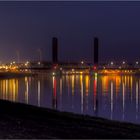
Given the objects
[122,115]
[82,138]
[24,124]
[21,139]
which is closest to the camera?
[21,139]

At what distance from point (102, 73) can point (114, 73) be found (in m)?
5.31

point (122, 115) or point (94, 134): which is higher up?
point (94, 134)

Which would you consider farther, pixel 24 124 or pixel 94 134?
pixel 24 124

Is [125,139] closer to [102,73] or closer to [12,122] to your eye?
[12,122]

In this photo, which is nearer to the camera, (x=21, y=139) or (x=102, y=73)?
(x=21, y=139)

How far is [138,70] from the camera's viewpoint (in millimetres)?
141750

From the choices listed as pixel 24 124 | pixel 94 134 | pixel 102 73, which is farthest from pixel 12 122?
pixel 102 73

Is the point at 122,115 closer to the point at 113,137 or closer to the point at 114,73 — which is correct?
the point at 113,137

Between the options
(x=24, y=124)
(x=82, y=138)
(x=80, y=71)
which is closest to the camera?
(x=82, y=138)

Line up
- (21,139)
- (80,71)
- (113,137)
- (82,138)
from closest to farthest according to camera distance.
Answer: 1. (21,139)
2. (82,138)
3. (113,137)
4. (80,71)

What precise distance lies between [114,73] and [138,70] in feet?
27.5

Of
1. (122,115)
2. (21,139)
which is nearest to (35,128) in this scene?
(21,139)

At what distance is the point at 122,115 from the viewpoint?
21453mm

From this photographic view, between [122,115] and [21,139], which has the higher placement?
[21,139]
